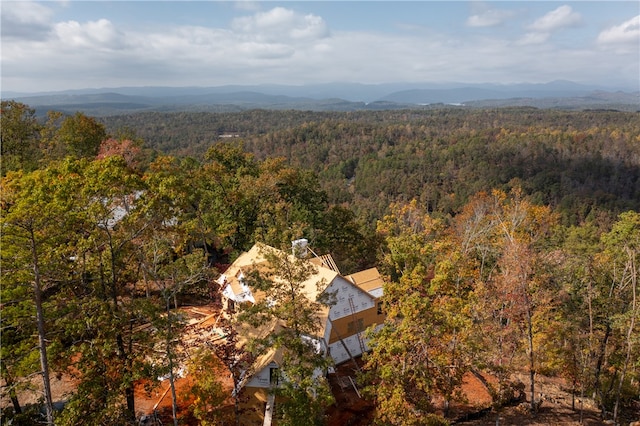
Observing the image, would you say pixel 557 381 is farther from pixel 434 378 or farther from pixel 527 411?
pixel 434 378

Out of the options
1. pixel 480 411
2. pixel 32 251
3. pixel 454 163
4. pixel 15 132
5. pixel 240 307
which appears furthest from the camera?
pixel 454 163

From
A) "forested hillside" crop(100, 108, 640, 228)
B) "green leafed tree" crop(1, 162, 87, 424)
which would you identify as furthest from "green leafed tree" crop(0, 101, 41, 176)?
"forested hillside" crop(100, 108, 640, 228)

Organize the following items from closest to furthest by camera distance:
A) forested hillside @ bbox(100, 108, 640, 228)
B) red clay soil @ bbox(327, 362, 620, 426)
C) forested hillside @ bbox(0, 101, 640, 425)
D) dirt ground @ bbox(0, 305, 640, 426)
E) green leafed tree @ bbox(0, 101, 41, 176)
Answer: forested hillside @ bbox(0, 101, 640, 425) → dirt ground @ bbox(0, 305, 640, 426) → red clay soil @ bbox(327, 362, 620, 426) → green leafed tree @ bbox(0, 101, 41, 176) → forested hillside @ bbox(100, 108, 640, 228)

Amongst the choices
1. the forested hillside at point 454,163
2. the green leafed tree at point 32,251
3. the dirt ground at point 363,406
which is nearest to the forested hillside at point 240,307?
the green leafed tree at point 32,251

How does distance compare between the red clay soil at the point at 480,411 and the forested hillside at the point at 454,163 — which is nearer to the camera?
the red clay soil at the point at 480,411

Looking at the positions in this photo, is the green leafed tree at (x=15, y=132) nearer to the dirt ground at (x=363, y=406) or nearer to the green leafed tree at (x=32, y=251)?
the dirt ground at (x=363, y=406)

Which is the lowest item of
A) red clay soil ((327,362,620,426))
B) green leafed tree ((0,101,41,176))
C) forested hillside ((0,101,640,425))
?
red clay soil ((327,362,620,426))

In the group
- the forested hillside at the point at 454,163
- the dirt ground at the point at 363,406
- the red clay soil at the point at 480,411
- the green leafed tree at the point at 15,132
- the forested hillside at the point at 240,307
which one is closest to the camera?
the forested hillside at the point at 240,307

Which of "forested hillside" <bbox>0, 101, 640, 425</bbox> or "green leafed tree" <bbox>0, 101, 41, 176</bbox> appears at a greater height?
"green leafed tree" <bbox>0, 101, 41, 176</bbox>

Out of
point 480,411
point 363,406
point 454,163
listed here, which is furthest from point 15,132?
point 454,163

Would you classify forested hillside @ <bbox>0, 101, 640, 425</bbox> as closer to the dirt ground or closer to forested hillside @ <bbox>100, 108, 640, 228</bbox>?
the dirt ground

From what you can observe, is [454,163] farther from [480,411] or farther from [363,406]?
[363,406]

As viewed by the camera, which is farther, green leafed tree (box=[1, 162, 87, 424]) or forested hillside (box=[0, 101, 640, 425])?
forested hillside (box=[0, 101, 640, 425])
